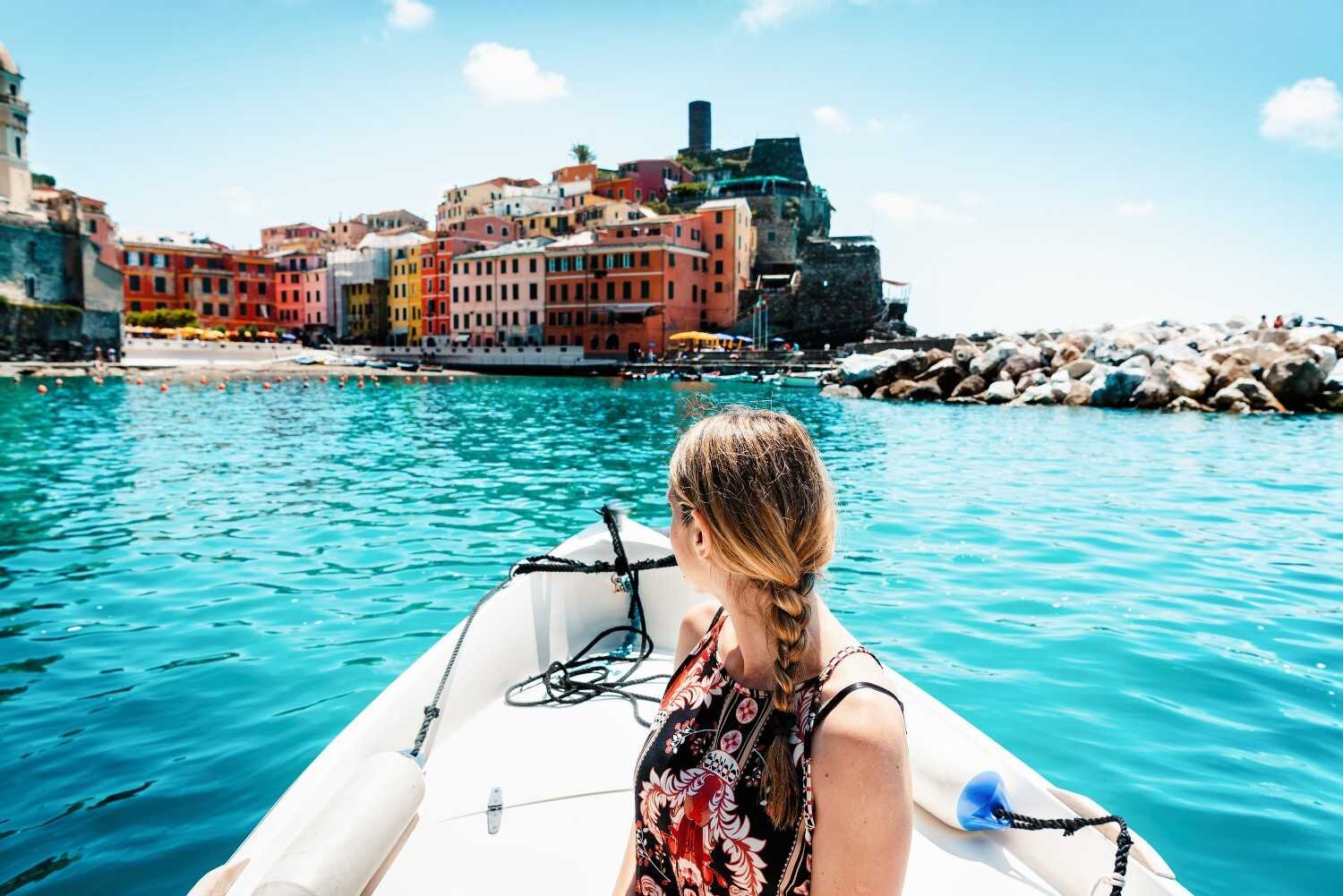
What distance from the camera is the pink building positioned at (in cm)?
7769

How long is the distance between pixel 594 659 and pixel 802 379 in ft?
150

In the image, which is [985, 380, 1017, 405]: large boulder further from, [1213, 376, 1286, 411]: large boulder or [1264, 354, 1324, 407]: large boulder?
[1264, 354, 1324, 407]: large boulder

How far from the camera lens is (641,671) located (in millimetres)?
4105


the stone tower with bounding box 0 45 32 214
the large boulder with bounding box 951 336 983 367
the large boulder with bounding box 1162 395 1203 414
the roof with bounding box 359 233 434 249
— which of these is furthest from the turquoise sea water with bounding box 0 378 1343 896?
the roof with bounding box 359 233 434 249

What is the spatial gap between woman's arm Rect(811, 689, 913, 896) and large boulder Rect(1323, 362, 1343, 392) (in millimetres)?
35429

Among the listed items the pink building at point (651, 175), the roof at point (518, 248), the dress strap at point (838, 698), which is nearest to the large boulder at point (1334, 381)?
the dress strap at point (838, 698)

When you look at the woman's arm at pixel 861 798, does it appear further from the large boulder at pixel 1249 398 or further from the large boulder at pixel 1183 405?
the large boulder at pixel 1249 398

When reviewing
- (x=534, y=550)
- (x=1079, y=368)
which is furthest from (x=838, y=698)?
(x=1079, y=368)

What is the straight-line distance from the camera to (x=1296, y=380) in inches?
1111

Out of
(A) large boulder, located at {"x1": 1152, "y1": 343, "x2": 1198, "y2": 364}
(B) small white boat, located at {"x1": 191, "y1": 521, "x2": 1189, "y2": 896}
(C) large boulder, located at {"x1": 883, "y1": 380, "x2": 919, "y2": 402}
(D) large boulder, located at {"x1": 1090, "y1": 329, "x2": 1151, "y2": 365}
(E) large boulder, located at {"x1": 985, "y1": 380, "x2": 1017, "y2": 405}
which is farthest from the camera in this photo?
(C) large boulder, located at {"x1": 883, "y1": 380, "x2": 919, "y2": 402}

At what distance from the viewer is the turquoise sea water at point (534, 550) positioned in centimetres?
401

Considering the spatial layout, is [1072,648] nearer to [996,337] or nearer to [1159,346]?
[1159,346]

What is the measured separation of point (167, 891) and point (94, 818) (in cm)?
84

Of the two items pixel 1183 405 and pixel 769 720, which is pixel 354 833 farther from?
pixel 1183 405
